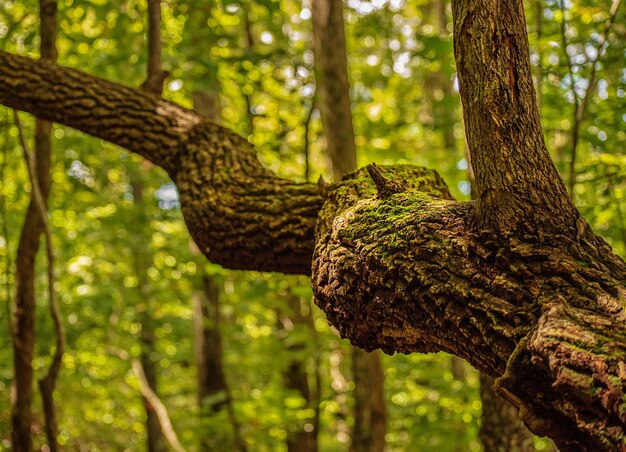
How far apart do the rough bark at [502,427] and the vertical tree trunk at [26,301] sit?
3.23 m

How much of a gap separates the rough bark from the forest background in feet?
4.29

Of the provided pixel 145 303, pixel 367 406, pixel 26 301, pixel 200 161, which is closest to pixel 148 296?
pixel 145 303

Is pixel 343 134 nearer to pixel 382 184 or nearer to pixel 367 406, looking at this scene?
pixel 367 406

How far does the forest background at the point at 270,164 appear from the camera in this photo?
189 inches

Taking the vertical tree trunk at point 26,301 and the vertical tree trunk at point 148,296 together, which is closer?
the vertical tree trunk at point 148,296

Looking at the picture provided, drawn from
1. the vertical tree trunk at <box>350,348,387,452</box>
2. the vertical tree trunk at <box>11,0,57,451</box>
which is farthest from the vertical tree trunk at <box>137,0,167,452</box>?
the vertical tree trunk at <box>350,348,387,452</box>

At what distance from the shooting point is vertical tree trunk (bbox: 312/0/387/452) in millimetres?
5223

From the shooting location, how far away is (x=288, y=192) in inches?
109

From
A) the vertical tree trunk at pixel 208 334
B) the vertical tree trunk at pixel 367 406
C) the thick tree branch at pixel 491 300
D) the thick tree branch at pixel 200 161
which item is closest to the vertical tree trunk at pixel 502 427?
the thick tree branch at pixel 200 161

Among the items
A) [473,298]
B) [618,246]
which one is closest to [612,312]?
[473,298]

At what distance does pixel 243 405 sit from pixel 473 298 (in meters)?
4.99

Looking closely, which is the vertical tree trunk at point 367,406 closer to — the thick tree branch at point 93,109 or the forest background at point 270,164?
the forest background at point 270,164

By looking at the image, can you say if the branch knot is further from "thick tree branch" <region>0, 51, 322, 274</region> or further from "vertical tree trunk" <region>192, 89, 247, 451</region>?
"vertical tree trunk" <region>192, 89, 247, 451</region>

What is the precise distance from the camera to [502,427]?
3.52 metres
